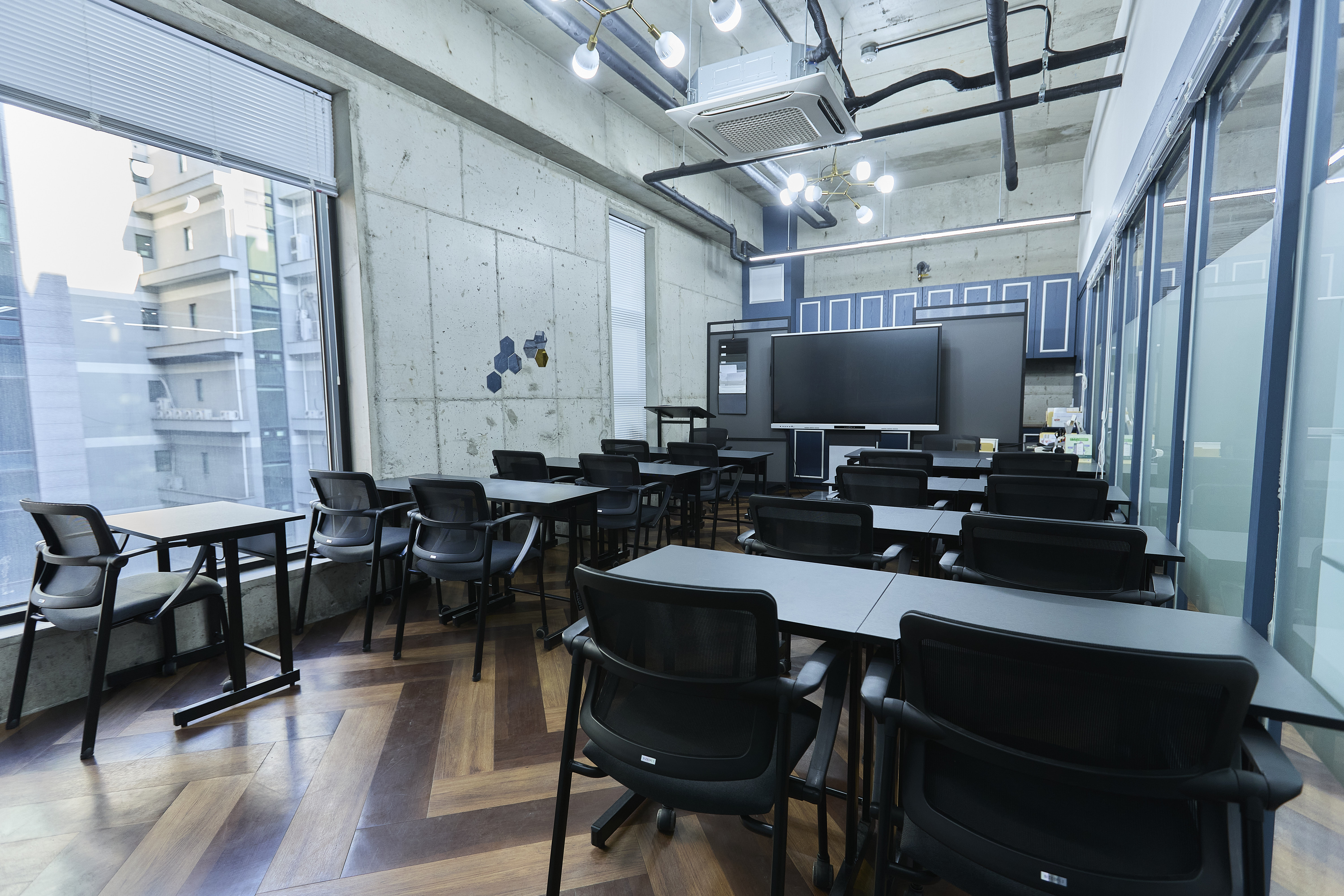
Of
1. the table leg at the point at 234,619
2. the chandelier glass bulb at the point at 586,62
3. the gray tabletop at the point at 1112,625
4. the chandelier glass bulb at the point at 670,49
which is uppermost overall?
the chandelier glass bulb at the point at 586,62

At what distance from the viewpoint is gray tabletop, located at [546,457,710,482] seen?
4.28 m

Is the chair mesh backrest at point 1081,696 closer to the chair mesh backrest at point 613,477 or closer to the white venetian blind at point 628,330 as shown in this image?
the chair mesh backrest at point 613,477

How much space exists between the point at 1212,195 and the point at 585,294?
188 inches

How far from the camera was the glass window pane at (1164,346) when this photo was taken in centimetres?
241

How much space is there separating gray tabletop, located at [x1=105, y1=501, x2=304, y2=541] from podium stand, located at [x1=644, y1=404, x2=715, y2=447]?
13.5 ft

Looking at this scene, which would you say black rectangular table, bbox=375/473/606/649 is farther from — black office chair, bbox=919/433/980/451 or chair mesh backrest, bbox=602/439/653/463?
black office chair, bbox=919/433/980/451

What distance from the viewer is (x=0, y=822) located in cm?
185

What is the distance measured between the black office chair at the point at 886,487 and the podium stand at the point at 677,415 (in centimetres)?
294

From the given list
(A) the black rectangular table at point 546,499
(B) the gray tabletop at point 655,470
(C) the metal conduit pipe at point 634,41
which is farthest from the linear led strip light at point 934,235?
(A) the black rectangular table at point 546,499

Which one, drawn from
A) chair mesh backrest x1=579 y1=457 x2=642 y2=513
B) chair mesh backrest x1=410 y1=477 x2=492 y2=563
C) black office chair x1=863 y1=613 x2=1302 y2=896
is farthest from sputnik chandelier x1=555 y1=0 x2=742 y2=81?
black office chair x1=863 y1=613 x2=1302 y2=896

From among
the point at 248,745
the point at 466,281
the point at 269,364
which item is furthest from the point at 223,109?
the point at 248,745

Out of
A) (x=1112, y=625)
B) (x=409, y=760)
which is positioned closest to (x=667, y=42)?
(x=1112, y=625)

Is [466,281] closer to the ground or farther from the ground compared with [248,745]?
farther from the ground

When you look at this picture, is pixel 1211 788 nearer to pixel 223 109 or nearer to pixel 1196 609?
pixel 1196 609
